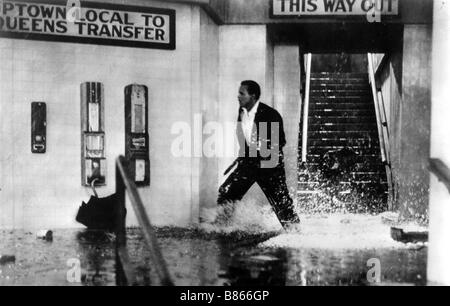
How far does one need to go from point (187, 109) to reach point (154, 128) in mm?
627

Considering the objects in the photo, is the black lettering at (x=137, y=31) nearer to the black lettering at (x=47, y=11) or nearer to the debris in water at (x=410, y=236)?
the black lettering at (x=47, y=11)

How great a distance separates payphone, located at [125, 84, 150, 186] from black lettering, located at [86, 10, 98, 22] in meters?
1.18

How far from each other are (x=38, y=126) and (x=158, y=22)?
252 cm

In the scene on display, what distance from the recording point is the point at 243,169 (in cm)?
878

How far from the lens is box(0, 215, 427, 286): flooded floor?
552cm

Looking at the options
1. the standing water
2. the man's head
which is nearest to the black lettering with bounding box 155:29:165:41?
the man's head

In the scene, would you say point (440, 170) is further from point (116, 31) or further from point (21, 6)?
point (21, 6)

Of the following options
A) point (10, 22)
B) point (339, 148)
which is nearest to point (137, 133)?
point (10, 22)

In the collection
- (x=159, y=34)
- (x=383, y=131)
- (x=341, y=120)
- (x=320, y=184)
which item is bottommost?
(x=320, y=184)

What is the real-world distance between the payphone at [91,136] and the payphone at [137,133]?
42cm

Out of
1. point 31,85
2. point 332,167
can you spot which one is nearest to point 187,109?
point 31,85

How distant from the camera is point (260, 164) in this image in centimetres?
865
